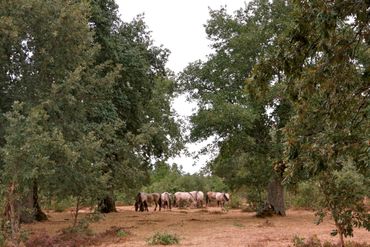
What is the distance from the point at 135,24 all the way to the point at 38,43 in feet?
30.0

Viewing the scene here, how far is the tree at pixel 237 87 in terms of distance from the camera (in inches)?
885

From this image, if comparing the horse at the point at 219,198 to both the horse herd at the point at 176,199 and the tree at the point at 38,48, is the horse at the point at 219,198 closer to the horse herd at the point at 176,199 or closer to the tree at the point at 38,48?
the horse herd at the point at 176,199

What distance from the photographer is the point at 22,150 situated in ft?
37.9

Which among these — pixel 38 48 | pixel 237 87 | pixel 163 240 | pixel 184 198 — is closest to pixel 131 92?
pixel 237 87

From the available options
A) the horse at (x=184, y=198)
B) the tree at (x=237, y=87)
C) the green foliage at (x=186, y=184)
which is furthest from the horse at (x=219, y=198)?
the tree at (x=237, y=87)

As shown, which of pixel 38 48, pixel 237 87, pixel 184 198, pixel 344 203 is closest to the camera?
pixel 344 203

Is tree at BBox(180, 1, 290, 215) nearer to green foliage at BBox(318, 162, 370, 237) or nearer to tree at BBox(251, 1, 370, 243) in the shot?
green foliage at BBox(318, 162, 370, 237)

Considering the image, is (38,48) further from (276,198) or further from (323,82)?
(276,198)

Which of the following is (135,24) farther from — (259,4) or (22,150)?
(22,150)

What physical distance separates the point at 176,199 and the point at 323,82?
1403 inches

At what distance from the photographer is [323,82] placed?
6934 millimetres

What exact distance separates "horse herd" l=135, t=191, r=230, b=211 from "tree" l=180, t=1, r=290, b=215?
1231 centimetres

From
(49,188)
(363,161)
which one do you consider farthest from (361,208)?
(49,188)

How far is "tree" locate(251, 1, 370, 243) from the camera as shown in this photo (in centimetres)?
618
